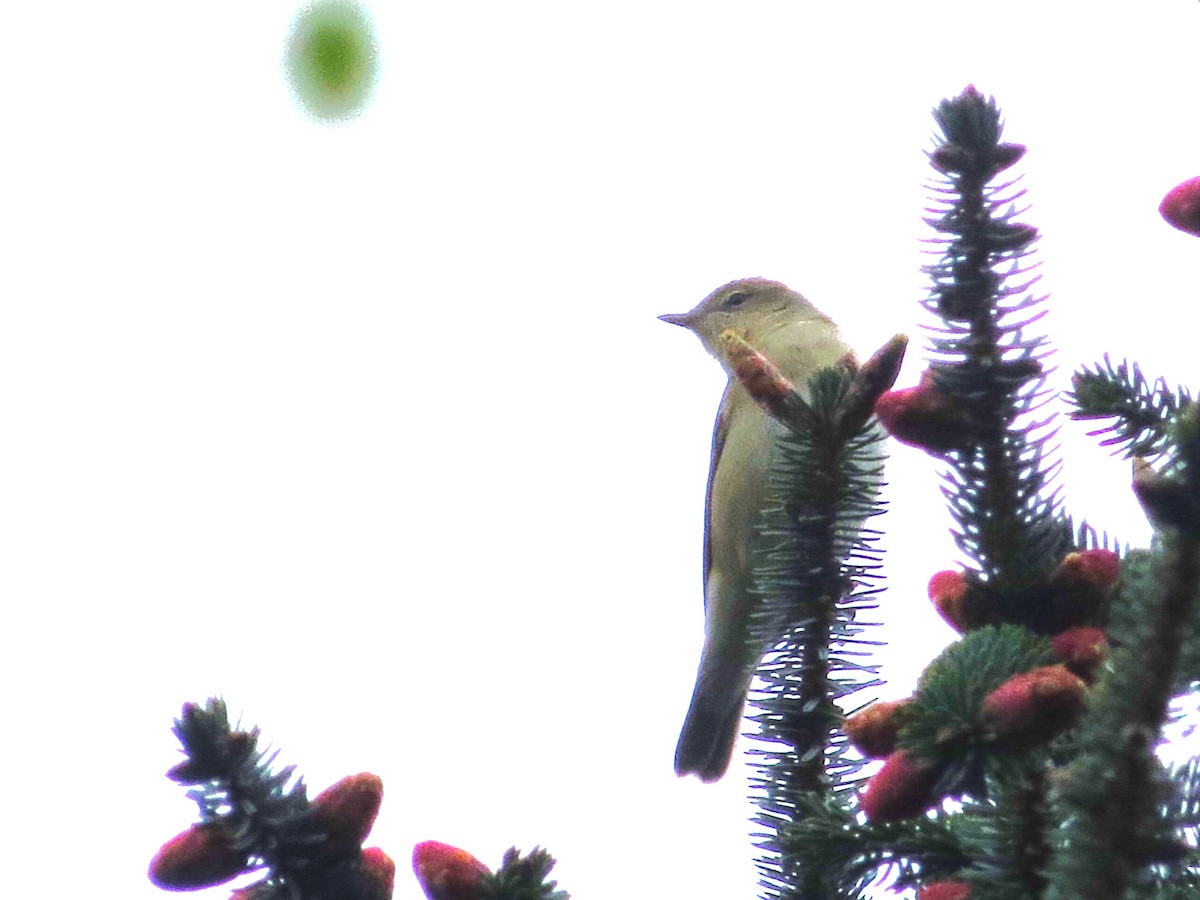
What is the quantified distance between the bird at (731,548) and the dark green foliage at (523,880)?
3.71 m

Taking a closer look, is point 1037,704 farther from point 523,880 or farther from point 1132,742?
point 523,880

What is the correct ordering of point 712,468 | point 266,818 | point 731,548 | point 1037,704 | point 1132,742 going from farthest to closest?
1. point 712,468
2. point 731,548
3. point 266,818
4. point 1037,704
5. point 1132,742

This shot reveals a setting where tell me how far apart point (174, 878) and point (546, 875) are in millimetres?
465

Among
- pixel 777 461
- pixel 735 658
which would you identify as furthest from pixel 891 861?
pixel 735 658

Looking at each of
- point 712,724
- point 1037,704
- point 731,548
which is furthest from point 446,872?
point 731,548

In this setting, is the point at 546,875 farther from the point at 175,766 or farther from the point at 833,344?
the point at 833,344

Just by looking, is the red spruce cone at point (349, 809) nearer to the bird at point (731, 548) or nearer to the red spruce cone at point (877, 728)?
the red spruce cone at point (877, 728)

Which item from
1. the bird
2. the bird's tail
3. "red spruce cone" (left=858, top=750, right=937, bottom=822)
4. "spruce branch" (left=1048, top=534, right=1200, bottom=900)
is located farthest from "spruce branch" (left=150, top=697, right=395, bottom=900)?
the bird's tail

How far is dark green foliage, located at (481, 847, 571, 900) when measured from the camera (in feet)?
5.79

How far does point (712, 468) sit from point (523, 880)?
14.9 feet

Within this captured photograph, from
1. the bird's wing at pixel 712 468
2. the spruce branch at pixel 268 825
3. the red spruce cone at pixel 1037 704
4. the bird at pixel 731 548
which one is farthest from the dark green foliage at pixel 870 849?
the bird's wing at pixel 712 468

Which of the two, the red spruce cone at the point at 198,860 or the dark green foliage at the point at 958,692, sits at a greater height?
the dark green foliage at the point at 958,692

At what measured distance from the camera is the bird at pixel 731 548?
5.76m

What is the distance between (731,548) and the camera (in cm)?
597
